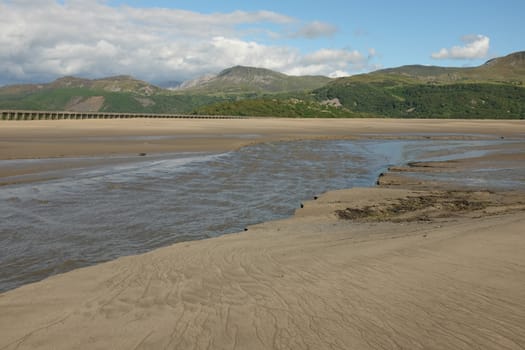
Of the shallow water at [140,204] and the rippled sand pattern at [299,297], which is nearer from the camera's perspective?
the rippled sand pattern at [299,297]

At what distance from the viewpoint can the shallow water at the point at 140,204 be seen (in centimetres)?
773

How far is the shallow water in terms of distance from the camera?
773 centimetres

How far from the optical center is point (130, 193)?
516 inches

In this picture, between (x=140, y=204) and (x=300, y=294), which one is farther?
(x=140, y=204)

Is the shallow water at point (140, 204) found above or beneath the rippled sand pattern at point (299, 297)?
beneath

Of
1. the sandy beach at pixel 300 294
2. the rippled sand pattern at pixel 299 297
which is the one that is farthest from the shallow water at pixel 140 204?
the rippled sand pattern at pixel 299 297

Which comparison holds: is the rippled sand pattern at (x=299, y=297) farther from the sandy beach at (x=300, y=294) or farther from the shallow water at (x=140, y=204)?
the shallow water at (x=140, y=204)

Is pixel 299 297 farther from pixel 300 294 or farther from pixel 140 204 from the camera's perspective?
pixel 140 204

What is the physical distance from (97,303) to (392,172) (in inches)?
587

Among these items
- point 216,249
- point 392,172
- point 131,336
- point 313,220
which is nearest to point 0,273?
point 216,249

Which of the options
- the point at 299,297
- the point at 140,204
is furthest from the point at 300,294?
the point at 140,204

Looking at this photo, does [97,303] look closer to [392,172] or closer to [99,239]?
[99,239]

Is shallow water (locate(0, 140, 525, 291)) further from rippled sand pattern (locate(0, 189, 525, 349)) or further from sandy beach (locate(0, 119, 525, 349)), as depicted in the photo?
rippled sand pattern (locate(0, 189, 525, 349))

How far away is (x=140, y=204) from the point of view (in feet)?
38.4
